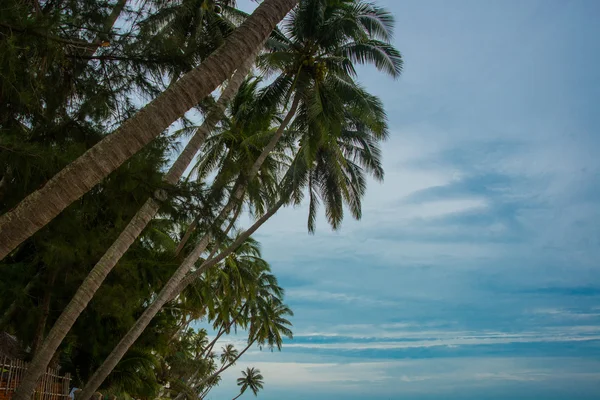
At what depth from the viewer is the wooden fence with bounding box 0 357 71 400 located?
855cm

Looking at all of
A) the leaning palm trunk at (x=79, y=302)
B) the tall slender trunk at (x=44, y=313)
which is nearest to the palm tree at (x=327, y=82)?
the tall slender trunk at (x=44, y=313)

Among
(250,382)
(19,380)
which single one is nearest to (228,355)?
(250,382)

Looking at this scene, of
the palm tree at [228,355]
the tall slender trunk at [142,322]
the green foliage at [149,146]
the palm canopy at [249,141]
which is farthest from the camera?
the palm tree at [228,355]

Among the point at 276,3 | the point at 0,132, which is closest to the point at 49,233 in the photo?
the point at 0,132

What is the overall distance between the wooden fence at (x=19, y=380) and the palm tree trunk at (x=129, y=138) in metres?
5.31

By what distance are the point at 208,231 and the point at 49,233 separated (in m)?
1.96

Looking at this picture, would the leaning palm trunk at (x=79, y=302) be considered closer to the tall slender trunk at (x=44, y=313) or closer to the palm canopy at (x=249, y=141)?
the tall slender trunk at (x=44, y=313)

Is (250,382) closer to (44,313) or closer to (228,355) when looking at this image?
(228,355)

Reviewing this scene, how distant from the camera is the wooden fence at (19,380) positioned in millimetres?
8555

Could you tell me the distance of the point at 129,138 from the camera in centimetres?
457

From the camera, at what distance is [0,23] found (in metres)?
5.25

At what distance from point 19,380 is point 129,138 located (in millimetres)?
6312

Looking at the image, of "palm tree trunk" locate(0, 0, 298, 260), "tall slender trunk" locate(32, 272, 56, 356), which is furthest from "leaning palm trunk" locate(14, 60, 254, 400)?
"tall slender trunk" locate(32, 272, 56, 356)

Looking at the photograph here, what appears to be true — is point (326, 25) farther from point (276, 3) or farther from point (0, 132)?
point (0, 132)
